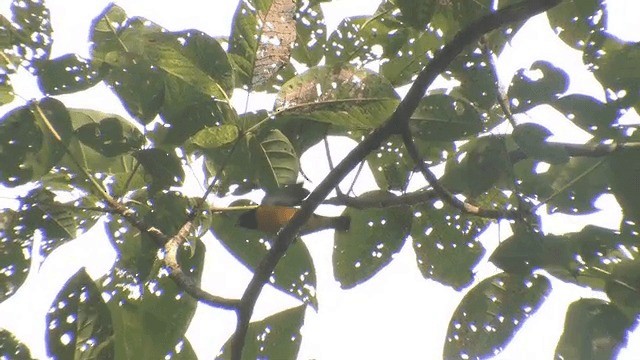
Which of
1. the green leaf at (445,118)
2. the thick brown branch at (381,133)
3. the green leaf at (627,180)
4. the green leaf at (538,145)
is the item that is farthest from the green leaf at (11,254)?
the green leaf at (627,180)

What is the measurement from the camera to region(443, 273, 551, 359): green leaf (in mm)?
1188

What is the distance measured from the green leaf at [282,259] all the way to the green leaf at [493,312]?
10.0 inches

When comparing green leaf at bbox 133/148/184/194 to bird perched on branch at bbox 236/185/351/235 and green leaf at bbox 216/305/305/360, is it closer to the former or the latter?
bird perched on branch at bbox 236/185/351/235

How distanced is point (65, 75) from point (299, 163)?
0.39m

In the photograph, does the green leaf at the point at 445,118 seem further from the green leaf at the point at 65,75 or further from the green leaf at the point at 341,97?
the green leaf at the point at 65,75

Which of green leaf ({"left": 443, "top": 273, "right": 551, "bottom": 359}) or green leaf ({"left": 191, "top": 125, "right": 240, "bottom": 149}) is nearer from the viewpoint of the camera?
green leaf ({"left": 191, "top": 125, "right": 240, "bottom": 149})

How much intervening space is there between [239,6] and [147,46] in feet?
0.48

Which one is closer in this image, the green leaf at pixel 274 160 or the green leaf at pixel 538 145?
the green leaf at pixel 538 145

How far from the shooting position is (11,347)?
3.76 ft

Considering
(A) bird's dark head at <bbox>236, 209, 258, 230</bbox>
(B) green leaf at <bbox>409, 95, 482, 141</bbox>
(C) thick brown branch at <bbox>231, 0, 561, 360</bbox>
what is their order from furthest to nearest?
(A) bird's dark head at <bbox>236, 209, 258, 230</bbox>
(B) green leaf at <bbox>409, 95, 482, 141</bbox>
(C) thick brown branch at <bbox>231, 0, 561, 360</bbox>

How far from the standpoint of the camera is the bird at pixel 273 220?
4.09ft

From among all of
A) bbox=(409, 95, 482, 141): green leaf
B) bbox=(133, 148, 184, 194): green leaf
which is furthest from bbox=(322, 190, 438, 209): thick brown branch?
bbox=(133, 148, 184, 194): green leaf

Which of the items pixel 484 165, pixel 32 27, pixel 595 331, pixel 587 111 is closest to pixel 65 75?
pixel 32 27

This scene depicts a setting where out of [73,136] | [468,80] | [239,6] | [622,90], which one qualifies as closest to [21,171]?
[73,136]
